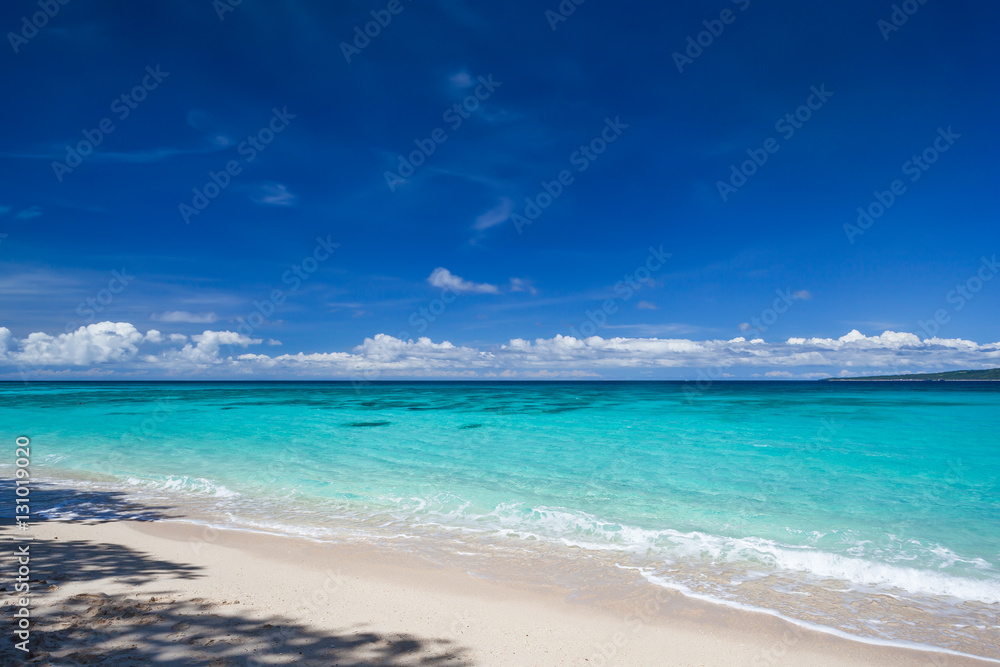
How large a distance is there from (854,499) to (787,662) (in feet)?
26.9

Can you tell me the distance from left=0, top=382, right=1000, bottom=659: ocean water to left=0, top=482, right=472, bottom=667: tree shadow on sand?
2.97 meters

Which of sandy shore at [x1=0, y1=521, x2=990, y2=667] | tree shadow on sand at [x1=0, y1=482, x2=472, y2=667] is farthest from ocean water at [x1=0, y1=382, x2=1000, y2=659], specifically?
tree shadow on sand at [x1=0, y1=482, x2=472, y2=667]

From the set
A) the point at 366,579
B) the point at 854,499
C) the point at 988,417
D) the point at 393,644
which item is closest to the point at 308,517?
the point at 366,579

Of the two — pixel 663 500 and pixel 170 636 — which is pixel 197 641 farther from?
pixel 663 500

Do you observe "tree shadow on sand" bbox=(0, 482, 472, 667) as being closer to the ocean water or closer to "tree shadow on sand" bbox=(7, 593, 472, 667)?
"tree shadow on sand" bbox=(7, 593, 472, 667)

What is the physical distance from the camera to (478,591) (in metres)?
5.96

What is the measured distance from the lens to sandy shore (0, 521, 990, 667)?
4.24 meters

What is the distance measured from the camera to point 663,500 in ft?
34.7

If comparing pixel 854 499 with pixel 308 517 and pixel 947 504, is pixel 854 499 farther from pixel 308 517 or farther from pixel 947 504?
pixel 308 517

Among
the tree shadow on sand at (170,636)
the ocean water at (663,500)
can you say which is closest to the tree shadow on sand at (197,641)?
the tree shadow on sand at (170,636)

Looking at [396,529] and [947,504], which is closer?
[396,529]

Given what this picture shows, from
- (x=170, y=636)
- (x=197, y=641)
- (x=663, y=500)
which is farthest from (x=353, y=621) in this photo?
(x=663, y=500)

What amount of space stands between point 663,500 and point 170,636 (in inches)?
361

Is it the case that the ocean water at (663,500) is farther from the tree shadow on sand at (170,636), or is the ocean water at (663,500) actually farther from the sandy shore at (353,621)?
the tree shadow on sand at (170,636)
